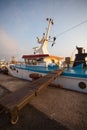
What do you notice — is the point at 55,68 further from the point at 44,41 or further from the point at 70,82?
the point at 44,41

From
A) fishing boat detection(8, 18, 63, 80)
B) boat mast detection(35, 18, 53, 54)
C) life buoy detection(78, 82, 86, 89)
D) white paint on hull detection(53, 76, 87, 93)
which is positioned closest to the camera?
life buoy detection(78, 82, 86, 89)

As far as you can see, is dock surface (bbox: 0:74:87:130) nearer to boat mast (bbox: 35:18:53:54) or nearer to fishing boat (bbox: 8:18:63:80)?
fishing boat (bbox: 8:18:63:80)

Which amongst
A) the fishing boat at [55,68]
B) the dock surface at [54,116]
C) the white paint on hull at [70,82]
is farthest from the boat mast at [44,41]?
the dock surface at [54,116]

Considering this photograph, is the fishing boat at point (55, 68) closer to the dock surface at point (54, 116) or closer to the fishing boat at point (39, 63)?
the fishing boat at point (39, 63)

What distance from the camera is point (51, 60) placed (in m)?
11.3

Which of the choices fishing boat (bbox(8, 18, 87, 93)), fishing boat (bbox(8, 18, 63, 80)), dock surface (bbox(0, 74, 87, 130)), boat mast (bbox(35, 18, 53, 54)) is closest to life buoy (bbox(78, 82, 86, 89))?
fishing boat (bbox(8, 18, 87, 93))

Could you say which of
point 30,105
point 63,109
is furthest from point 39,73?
point 63,109

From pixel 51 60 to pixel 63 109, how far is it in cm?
778

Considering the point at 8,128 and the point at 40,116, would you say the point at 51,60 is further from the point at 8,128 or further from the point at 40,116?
the point at 8,128

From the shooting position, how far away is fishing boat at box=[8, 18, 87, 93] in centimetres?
598

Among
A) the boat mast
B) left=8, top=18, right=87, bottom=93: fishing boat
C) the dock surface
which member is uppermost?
the boat mast

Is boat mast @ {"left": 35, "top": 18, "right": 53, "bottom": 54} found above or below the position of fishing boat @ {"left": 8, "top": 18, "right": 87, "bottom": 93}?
above

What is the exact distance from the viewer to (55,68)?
890cm

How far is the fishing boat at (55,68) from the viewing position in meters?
5.98
